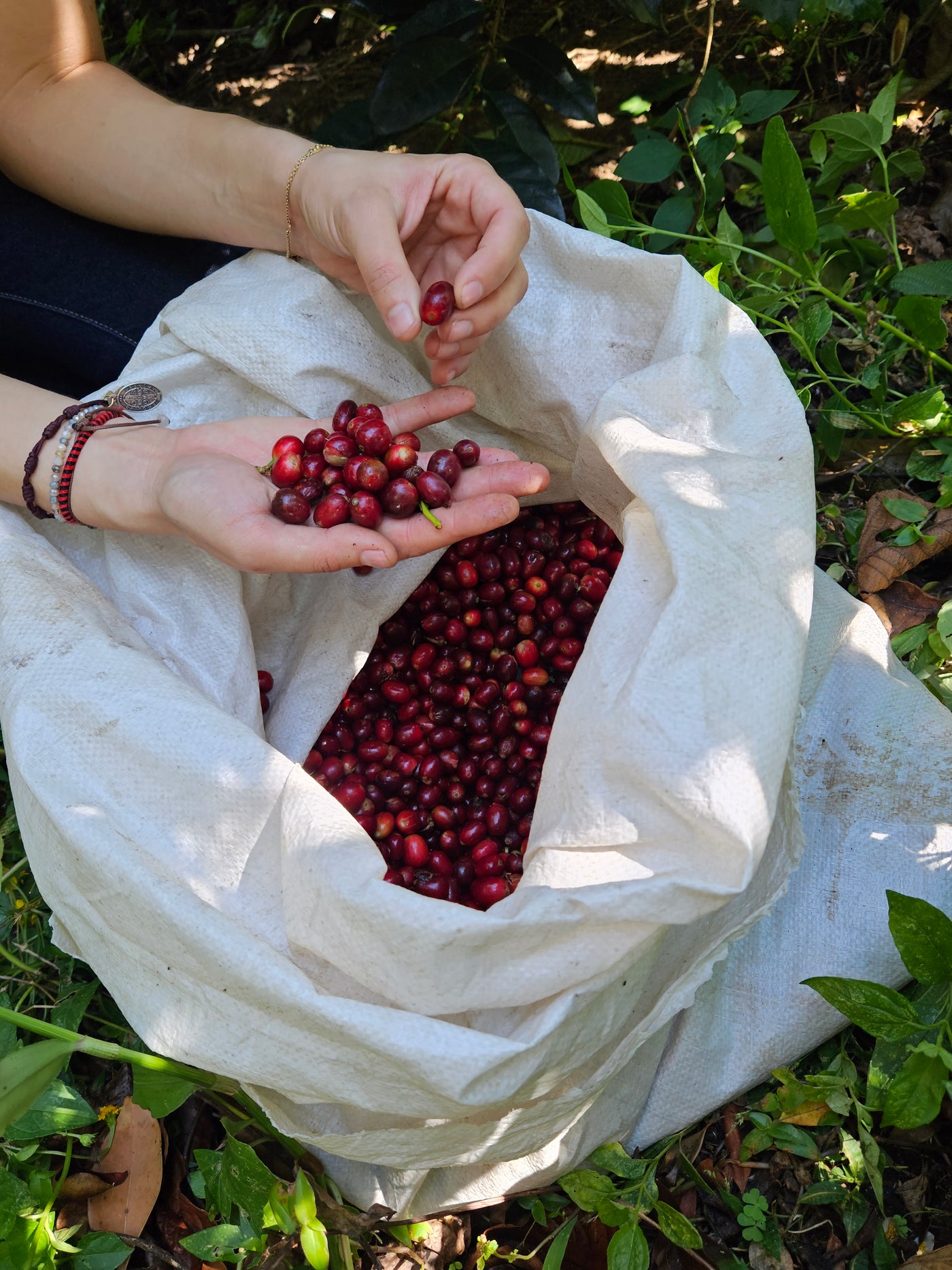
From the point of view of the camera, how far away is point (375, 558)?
184cm

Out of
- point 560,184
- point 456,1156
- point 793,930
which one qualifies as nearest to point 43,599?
point 456,1156

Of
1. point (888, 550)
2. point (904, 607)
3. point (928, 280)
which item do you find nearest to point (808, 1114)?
point (904, 607)

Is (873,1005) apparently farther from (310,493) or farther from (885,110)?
(885,110)

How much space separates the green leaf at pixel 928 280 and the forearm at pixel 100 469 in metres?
1.98

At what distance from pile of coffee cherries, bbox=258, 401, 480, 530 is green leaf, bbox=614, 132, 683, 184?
49.8 inches

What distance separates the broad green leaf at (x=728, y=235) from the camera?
8.79 feet

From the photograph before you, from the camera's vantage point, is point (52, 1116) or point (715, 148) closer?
point (52, 1116)

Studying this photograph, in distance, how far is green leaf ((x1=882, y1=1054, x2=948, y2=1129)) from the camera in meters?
1.63

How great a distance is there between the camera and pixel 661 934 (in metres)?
1.59

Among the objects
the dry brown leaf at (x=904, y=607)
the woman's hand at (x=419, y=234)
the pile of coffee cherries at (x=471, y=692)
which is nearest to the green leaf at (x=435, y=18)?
the woman's hand at (x=419, y=234)

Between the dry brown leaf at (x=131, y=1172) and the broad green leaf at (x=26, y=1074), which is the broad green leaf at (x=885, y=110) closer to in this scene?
the broad green leaf at (x=26, y=1074)

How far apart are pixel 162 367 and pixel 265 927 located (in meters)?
1.31

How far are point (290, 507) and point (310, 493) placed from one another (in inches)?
3.3

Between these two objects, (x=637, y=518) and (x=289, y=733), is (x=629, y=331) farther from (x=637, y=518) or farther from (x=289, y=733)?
(x=289, y=733)
